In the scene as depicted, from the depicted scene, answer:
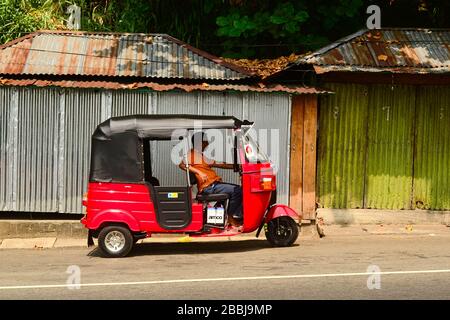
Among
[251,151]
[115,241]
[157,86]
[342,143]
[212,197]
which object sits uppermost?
[157,86]

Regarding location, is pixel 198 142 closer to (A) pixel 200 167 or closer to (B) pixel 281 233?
(A) pixel 200 167

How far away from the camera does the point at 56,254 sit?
456 inches

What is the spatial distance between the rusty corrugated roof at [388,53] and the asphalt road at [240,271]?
3.48 meters

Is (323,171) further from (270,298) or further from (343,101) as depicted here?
(270,298)

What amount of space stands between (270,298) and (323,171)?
7.05 meters

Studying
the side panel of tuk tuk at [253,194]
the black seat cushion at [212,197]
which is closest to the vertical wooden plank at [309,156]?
the side panel of tuk tuk at [253,194]

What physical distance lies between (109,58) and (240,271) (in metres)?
6.76

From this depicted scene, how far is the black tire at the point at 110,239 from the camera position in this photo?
36.2ft

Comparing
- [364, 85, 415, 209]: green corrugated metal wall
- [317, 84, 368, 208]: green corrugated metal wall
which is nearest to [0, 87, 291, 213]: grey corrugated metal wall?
[317, 84, 368, 208]: green corrugated metal wall

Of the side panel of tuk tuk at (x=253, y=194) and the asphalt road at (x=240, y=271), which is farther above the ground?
the side panel of tuk tuk at (x=253, y=194)

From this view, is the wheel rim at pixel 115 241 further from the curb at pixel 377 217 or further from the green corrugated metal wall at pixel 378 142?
the green corrugated metal wall at pixel 378 142

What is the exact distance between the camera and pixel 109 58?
14500 mm

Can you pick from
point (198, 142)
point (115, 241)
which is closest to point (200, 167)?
point (198, 142)

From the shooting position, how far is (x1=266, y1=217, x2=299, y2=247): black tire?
11750 millimetres
